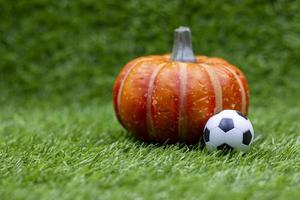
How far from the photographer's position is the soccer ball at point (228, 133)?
7.37ft

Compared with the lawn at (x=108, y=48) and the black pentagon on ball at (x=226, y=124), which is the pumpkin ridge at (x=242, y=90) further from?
the lawn at (x=108, y=48)

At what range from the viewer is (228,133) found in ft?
7.37

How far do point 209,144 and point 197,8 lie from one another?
1.81 metres

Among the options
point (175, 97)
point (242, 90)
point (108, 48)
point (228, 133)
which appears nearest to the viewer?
point (228, 133)

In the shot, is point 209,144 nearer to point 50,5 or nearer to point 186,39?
point 186,39

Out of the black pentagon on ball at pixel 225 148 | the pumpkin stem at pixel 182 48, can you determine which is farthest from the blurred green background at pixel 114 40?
the black pentagon on ball at pixel 225 148

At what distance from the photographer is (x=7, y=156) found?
220cm

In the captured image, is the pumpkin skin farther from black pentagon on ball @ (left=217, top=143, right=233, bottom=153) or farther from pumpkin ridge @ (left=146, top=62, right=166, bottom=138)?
black pentagon on ball @ (left=217, top=143, right=233, bottom=153)

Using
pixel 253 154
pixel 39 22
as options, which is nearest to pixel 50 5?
pixel 39 22

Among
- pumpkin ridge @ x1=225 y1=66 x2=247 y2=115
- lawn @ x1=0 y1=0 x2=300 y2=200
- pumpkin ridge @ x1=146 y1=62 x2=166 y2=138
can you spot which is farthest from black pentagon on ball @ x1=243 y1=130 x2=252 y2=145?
lawn @ x1=0 y1=0 x2=300 y2=200

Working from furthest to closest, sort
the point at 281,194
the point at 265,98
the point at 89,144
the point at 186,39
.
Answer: the point at 265,98, the point at 186,39, the point at 89,144, the point at 281,194

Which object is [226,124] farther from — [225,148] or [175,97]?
[175,97]

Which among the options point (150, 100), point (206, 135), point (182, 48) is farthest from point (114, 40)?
point (206, 135)

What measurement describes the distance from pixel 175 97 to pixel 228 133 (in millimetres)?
286
